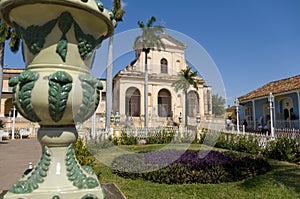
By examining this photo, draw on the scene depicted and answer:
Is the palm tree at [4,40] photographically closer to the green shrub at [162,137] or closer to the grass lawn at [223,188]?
the green shrub at [162,137]

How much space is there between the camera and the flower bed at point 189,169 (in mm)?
5000

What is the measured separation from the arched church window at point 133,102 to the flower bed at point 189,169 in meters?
16.6

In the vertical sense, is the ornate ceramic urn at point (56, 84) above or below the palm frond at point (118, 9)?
below

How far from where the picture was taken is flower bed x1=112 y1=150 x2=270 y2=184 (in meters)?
5.00

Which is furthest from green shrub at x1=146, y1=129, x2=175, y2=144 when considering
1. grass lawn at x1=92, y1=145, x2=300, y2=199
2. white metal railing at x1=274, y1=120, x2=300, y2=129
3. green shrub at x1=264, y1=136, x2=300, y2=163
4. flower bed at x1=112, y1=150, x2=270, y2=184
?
grass lawn at x1=92, y1=145, x2=300, y2=199

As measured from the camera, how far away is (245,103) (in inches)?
826

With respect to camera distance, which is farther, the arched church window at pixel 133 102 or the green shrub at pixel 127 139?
the arched church window at pixel 133 102

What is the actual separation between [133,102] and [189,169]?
2036 cm

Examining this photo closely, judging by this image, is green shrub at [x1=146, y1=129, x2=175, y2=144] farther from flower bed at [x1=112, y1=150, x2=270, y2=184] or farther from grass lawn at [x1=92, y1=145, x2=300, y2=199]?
grass lawn at [x1=92, y1=145, x2=300, y2=199]

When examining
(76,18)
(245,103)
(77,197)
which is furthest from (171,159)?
(245,103)

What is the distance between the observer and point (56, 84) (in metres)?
1.52

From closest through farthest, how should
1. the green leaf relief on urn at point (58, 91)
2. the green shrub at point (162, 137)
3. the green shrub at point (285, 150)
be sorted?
1. the green leaf relief on urn at point (58, 91)
2. the green shrub at point (285, 150)
3. the green shrub at point (162, 137)

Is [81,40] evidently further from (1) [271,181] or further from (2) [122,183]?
(1) [271,181]

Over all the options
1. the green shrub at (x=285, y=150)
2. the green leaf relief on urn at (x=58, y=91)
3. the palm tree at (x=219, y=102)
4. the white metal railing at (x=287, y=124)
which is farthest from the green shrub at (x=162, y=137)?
the green leaf relief on urn at (x=58, y=91)
